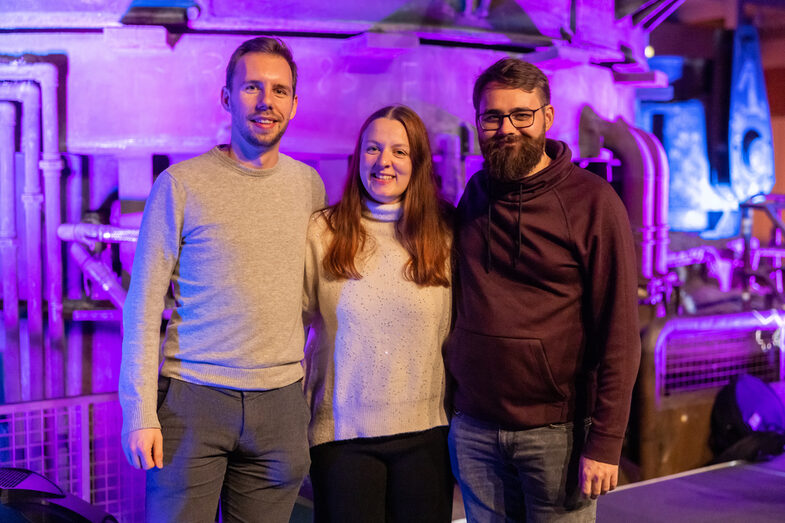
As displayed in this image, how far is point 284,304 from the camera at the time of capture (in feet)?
6.59

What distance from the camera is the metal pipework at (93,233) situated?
11.4ft

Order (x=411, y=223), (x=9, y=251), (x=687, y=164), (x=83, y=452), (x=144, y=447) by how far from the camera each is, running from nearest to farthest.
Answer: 1. (x=144, y=447)
2. (x=411, y=223)
3. (x=83, y=452)
4. (x=9, y=251)
5. (x=687, y=164)

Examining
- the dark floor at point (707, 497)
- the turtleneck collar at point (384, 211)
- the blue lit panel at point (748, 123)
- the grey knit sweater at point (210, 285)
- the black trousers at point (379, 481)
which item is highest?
the blue lit panel at point (748, 123)

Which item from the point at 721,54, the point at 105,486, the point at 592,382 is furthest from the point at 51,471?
the point at 721,54

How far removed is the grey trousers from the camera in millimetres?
1915

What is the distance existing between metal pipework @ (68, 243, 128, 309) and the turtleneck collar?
6.25ft

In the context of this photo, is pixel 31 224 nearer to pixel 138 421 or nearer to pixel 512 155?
pixel 138 421

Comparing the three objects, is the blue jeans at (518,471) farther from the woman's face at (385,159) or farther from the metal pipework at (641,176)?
the metal pipework at (641,176)

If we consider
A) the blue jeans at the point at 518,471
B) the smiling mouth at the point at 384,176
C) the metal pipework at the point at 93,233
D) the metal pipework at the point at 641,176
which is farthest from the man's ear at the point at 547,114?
the metal pipework at the point at 641,176

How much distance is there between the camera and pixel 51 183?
348 cm

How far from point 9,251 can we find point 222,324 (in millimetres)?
2193

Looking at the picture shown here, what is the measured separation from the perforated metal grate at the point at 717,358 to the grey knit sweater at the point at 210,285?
12.6 feet

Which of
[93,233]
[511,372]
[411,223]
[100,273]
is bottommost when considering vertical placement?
[511,372]

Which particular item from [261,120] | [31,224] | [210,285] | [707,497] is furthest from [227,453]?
[707,497]
